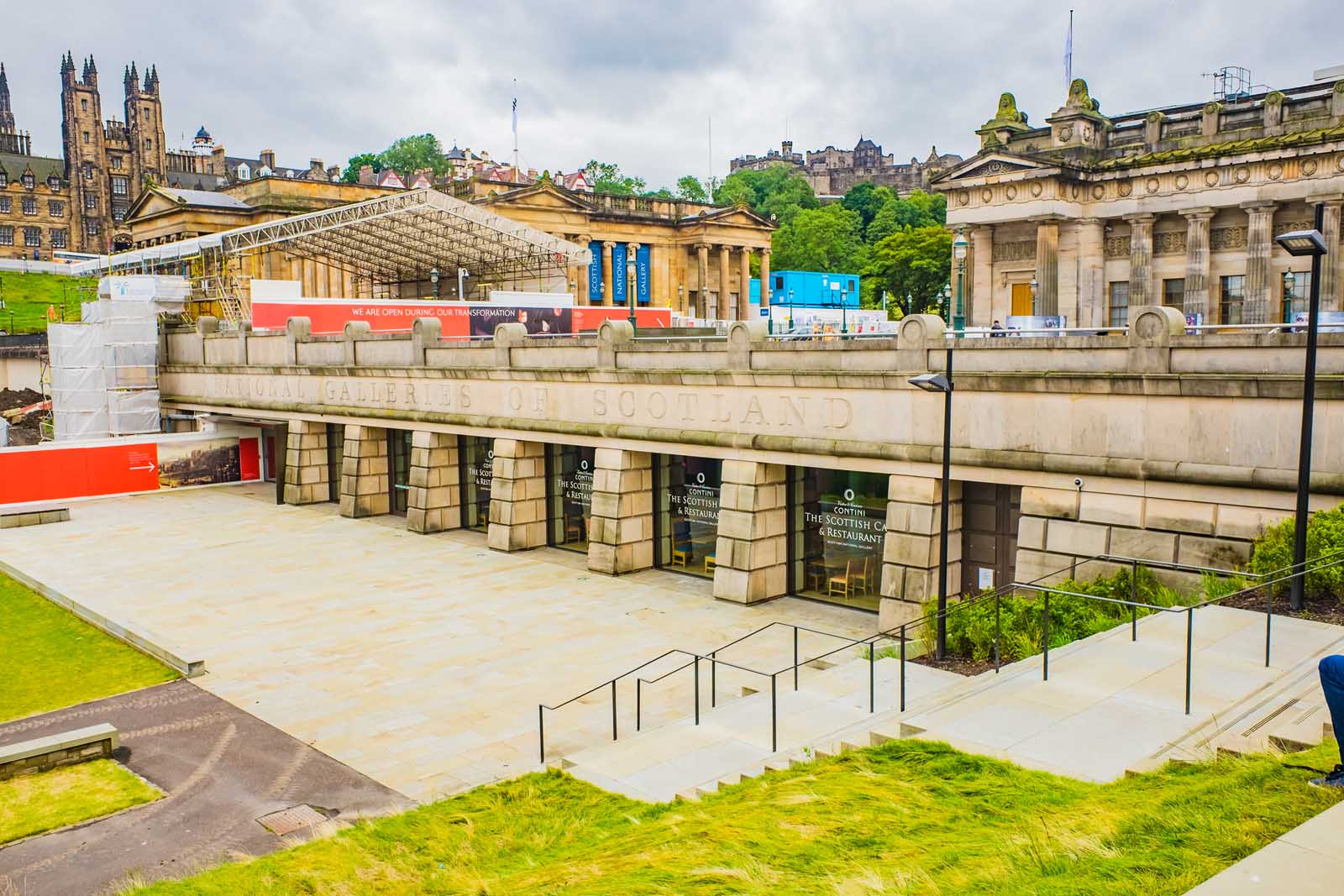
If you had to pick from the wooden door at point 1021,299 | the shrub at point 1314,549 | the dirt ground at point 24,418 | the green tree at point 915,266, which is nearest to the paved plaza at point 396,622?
the shrub at point 1314,549

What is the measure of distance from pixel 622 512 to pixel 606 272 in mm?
54125

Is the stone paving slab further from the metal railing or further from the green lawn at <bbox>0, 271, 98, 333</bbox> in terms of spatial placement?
the green lawn at <bbox>0, 271, 98, 333</bbox>

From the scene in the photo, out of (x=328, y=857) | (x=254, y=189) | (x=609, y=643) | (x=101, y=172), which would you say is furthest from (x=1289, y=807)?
(x=101, y=172)

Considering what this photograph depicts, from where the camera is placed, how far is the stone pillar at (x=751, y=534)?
79.4ft

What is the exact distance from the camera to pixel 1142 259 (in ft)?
134

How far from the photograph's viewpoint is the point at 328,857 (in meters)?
11.7

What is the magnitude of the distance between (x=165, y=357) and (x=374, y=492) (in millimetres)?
19516

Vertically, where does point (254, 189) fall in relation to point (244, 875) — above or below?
above

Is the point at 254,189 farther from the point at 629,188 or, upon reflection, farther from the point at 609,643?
the point at 629,188

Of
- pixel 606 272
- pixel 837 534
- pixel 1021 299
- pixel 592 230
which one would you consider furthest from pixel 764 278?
pixel 837 534

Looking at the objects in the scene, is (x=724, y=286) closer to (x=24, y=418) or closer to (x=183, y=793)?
(x=24, y=418)

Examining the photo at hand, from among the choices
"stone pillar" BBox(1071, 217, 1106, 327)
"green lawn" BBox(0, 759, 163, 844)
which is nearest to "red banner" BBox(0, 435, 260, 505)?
"green lawn" BBox(0, 759, 163, 844)

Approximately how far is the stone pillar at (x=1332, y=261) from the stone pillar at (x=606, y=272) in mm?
50549

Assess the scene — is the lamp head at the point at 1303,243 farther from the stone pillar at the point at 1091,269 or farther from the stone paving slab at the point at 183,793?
the stone pillar at the point at 1091,269
